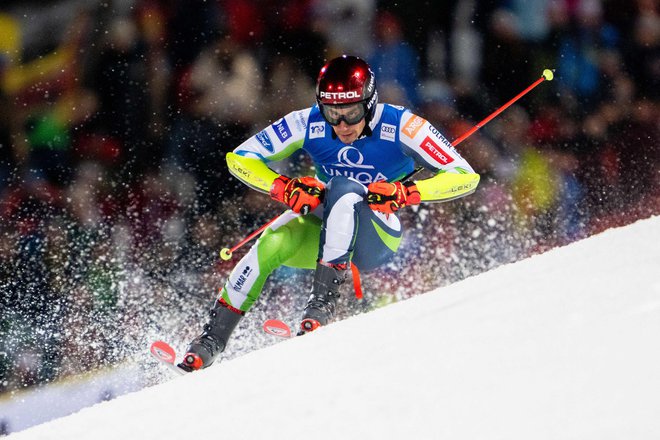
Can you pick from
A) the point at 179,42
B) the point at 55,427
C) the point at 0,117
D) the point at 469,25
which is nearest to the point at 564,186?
the point at 469,25

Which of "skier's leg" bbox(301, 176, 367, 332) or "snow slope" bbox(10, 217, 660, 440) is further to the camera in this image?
"skier's leg" bbox(301, 176, 367, 332)

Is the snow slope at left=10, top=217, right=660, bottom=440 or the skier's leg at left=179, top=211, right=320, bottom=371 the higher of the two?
the snow slope at left=10, top=217, right=660, bottom=440

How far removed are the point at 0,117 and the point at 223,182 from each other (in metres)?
1.51

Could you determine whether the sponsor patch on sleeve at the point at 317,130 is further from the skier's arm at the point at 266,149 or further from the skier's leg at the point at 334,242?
the skier's leg at the point at 334,242

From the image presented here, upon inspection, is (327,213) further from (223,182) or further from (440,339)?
(223,182)

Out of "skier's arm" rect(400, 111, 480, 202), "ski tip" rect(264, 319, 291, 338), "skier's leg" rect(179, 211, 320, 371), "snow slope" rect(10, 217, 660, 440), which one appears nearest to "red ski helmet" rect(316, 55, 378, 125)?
"skier's arm" rect(400, 111, 480, 202)

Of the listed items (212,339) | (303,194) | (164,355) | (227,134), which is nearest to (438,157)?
(303,194)

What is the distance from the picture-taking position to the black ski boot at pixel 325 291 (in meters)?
3.74

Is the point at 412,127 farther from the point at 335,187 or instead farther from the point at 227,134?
the point at 227,134

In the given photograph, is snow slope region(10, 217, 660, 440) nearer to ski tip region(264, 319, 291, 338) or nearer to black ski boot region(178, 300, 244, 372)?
ski tip region(264, 319, 291, 338)

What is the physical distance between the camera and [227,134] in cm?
623

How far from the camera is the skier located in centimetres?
381

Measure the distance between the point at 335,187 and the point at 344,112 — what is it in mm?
368

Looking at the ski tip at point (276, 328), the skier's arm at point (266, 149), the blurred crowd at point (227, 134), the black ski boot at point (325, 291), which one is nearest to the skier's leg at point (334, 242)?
the black ski boot at point (325, 291)
